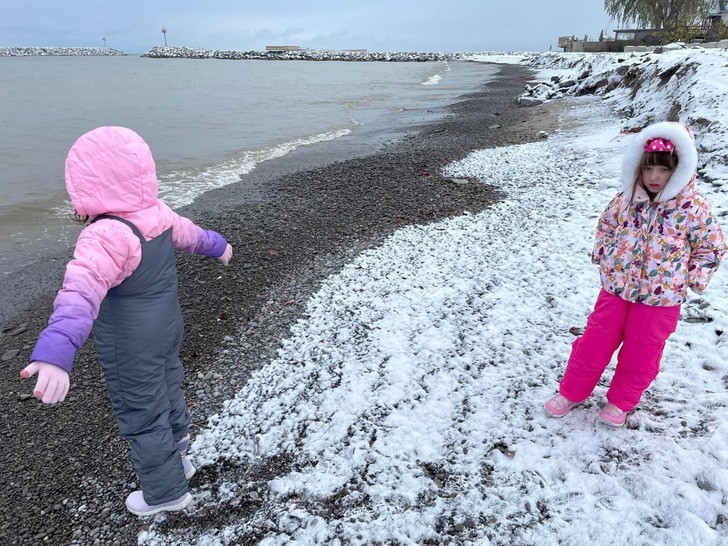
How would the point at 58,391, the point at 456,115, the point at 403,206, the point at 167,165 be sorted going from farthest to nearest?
the point at 456,115
the point at 167,165
the point at 403,206
the point at 58,391

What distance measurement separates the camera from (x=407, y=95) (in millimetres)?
34531

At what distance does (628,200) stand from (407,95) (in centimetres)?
3399

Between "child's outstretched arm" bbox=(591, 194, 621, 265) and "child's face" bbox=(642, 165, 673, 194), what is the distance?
24 cm

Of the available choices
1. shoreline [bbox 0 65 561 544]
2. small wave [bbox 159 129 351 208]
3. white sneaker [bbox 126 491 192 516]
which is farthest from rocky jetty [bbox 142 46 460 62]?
white sneaker [bbox 126 491 192 516]

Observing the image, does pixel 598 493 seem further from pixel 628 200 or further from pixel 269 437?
pixel 269 437

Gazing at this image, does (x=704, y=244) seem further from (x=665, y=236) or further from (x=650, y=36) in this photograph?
(x=650, y=36)

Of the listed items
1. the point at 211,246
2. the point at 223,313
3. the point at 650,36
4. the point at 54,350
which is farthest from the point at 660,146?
the point at 650,36

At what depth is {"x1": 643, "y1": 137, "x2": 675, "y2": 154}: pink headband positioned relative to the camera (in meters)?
2.85

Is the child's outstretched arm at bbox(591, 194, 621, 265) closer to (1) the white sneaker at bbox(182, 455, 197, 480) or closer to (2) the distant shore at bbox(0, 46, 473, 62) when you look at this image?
(1) the white sneaker at bbox(182, 455, 197, 480)

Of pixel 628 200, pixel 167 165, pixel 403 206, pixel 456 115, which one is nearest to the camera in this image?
pixel 628 200

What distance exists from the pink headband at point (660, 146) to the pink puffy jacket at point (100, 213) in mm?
2998

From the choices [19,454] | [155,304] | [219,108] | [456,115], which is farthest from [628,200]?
[219,108]

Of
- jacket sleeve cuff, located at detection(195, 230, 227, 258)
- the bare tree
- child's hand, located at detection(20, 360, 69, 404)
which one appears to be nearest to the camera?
child's hand, located at detection(20, 360, 69, 404)

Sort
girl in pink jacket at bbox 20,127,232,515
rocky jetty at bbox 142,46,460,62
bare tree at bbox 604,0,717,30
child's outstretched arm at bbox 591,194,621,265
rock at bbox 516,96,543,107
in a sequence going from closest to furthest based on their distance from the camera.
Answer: girl in pink jacket at bbox 20,127,232,515 → child's outstretched arm at bbox 591,194,621,265 → rock at bbox 516,96,543,107 → bare tree at bbox 604,0,717,30 → rocky jetty at bbox 142,46,460,62
